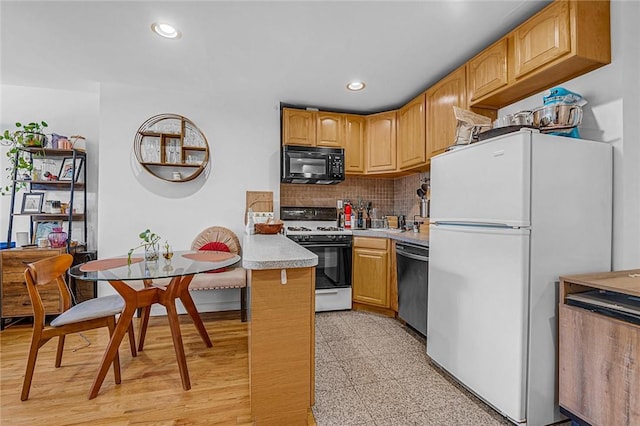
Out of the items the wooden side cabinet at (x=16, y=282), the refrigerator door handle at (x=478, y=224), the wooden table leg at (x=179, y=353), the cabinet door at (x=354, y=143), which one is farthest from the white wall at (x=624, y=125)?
the wooden side cabinet at (x=16, y=282)

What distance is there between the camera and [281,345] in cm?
143

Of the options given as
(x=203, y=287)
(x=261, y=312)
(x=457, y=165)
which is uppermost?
(x=457, y=165)

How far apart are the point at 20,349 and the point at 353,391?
2.75m

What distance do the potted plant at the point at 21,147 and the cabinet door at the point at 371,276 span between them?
3499mm

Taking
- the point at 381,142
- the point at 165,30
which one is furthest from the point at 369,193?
the point at 165,30

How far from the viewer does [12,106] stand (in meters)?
3.16

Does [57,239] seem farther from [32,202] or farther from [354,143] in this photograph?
[354,143]

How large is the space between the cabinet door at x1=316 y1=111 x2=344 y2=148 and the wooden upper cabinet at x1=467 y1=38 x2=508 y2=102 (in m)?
1.54

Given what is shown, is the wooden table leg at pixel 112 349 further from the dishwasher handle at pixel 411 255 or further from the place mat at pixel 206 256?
the dishwasher handle at pixel 411 255

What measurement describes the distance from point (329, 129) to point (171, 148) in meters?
1.82

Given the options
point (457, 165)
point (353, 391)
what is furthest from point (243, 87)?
point (353, 391)

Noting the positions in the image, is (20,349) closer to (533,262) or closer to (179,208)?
(179,208)

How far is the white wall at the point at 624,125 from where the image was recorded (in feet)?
5.19

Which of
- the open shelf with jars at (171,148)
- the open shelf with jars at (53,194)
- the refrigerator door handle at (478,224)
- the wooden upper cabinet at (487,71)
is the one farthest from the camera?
the open shelf with jars at (171,148)
